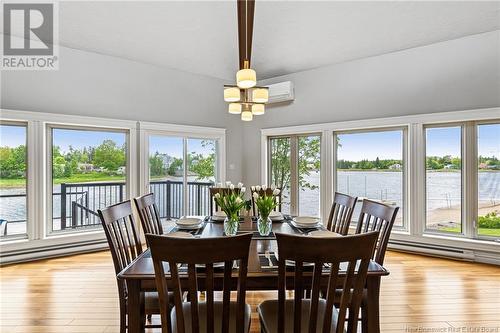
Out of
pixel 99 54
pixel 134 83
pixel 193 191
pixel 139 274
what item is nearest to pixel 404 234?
pixel 193 191

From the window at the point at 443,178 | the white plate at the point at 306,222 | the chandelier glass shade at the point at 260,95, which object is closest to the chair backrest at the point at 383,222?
the white plate at the point at 306,222

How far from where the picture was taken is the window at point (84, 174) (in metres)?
4.24

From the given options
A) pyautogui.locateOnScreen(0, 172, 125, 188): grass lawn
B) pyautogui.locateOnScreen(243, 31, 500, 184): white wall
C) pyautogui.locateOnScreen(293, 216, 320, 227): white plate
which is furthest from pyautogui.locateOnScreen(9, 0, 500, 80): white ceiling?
pyautogui.locateOnScreen(293, 216, 320, 227): white plate

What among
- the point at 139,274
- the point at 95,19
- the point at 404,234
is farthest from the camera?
the point at 404,234

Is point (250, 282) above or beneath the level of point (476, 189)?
beneath

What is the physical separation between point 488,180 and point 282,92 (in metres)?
3.33

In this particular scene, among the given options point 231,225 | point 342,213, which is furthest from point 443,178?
point 231,225

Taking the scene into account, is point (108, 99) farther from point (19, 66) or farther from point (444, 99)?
point (444, 99)

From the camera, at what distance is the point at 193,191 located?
215 inches

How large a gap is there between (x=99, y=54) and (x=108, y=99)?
672mm

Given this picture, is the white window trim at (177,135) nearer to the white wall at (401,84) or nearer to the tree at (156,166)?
the tree at (156,166)

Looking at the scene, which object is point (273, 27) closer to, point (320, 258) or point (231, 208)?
point (231, 208)

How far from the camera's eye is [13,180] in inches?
153

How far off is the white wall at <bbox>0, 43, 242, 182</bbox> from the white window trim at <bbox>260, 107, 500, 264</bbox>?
6.01ft
